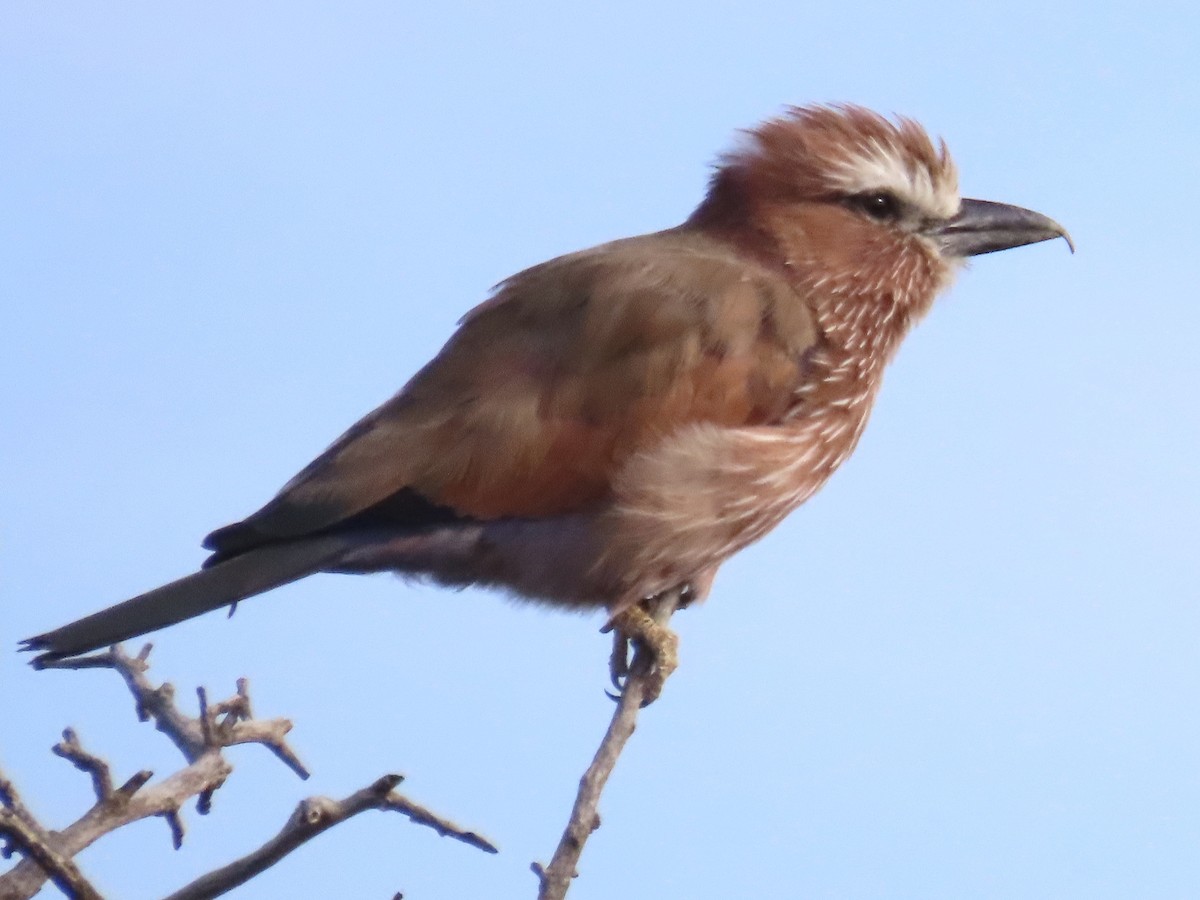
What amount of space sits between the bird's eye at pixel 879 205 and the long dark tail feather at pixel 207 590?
6.67ft

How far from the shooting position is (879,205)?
215 inches

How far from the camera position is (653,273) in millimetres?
4859

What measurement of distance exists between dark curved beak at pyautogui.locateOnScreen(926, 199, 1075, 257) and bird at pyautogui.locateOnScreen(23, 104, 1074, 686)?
0.37 m

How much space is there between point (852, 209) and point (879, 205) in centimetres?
11

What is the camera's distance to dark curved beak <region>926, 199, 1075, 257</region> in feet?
18.3

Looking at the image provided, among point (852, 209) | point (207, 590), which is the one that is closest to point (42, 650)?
point (207, 590)

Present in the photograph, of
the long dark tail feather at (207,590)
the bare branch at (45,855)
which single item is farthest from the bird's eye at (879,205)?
the bare branch at (45,855)

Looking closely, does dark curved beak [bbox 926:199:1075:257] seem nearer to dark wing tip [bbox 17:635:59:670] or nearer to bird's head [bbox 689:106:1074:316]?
bird's head [bbox 689:106:1074:316]

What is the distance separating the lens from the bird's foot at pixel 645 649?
4723 millimetres

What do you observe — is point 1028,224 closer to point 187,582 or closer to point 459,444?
point 459,444

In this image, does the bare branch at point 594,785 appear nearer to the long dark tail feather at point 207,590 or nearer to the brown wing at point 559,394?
the brown wing at point 559,394

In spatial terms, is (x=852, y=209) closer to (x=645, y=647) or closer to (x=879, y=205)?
(x=879, y=205)

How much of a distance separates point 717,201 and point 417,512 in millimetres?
1611

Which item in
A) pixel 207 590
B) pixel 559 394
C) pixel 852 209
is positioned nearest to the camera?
pixel 207 590
